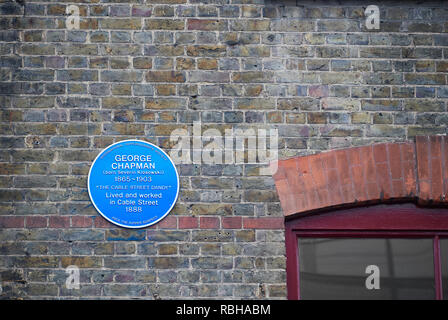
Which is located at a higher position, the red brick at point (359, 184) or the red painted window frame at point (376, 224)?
the red brick at point (359, 184)

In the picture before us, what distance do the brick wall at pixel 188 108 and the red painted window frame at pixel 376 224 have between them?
0.20 meters

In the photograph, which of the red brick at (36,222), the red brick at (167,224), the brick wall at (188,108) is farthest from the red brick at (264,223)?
the red brick at (36,222)

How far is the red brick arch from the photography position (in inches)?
186

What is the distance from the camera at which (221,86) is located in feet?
15.9

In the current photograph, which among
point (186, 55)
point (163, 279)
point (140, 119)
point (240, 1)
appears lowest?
point (163, 279)

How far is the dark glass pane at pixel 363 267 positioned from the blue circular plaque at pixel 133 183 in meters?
1.09

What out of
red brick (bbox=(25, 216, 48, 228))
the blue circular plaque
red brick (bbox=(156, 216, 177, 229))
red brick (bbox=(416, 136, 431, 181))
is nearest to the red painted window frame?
red brick (bbox=(416, 136, 431, 181))

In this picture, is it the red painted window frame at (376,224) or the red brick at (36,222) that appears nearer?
the red brick at (36,222)

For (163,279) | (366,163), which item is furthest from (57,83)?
(366,163)

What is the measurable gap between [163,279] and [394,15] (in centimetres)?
262

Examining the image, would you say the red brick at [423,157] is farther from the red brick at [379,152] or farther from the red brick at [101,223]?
the red brick at [101,223]

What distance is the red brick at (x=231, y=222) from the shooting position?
4703 millimetres

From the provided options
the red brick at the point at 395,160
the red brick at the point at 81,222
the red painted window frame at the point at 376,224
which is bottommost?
the red painted window frame at the point at 376,224

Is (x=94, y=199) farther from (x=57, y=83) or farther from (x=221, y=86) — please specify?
(x=221, y=86)
